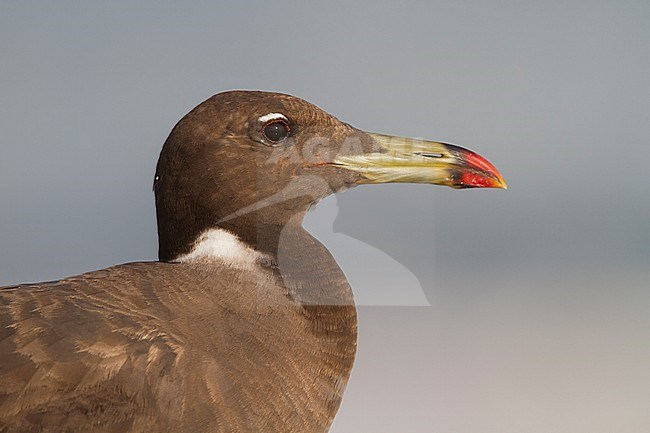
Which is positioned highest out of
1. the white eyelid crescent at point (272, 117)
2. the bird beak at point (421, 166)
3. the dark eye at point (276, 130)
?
the white eyelid crescent at point (272, 117)

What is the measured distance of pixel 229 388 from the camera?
1.77m

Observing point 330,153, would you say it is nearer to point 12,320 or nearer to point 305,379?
point 305,379

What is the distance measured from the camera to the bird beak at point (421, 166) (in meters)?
2.11

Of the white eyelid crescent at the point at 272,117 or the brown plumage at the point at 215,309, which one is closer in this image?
the brown plumage at the point at 215,309

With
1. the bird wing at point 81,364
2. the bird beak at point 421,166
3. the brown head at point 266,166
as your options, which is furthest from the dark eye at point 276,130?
the bird wing at point 81,364

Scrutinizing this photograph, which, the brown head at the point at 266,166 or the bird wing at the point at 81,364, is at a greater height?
the brown head at the point at 266,166

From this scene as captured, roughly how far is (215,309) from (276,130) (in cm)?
44

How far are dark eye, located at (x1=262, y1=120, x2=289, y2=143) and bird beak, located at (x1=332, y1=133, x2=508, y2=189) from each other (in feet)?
0.44

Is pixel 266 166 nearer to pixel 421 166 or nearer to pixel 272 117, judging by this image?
pixel 272 117

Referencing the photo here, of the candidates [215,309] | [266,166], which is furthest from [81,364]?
[266,166]

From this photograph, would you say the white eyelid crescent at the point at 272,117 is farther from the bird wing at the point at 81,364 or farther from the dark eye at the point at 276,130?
the bird wing at the point at 81,364

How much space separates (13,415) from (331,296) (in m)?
0.74

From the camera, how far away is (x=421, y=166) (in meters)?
2.11

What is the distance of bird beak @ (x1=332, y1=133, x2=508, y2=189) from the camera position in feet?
6.93
